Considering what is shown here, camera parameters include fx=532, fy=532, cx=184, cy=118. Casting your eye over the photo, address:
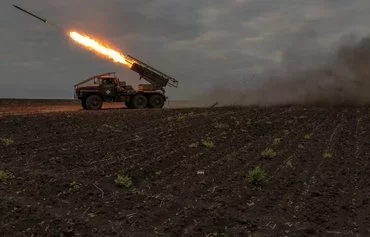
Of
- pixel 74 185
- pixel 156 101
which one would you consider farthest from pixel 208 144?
pixel 156 101

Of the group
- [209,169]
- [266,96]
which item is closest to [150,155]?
[209,169]

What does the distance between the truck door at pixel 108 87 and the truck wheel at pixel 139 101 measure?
176 centimetres

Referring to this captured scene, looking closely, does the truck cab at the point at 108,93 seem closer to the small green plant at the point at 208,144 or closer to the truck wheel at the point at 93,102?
the truck wheel at the point at 93,102

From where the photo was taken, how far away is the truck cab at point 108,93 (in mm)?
36531

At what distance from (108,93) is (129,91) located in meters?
1.61

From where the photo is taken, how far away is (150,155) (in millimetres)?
16266

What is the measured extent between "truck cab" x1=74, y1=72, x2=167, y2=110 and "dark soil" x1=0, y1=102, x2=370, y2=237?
13365 millimetres

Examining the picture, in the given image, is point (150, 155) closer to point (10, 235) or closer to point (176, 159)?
point (176, 159)

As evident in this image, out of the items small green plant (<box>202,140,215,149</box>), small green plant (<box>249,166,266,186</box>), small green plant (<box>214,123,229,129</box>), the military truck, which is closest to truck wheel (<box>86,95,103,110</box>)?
the military truck

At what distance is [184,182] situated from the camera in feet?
42.0

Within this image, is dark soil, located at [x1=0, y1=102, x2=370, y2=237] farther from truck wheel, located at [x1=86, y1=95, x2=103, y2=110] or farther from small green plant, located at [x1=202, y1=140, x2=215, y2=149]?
truck wheel, located at [x1=86, y1=95, x2=103, y2=110]

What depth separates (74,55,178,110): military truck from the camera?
120ft

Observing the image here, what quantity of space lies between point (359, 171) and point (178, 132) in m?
8.89

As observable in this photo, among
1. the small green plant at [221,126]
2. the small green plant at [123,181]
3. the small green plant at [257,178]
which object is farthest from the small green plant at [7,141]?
the small green plant at [257,178]
